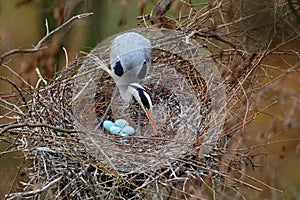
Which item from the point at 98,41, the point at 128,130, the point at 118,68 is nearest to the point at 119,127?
the point at 128,130

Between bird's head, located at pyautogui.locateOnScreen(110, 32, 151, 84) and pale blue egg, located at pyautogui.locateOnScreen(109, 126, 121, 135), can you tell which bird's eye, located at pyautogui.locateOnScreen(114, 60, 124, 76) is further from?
pale blue egg, located at pyautogui.locateOnScreen(109, 126, 121, 135)

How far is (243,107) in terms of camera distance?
225 cm

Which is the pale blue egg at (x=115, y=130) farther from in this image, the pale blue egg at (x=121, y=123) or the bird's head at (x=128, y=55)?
the bird's head at (x=128, y=55)

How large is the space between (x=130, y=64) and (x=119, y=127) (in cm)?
19

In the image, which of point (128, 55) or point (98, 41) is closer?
point (128, 55)

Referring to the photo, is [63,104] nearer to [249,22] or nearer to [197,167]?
[197,167]

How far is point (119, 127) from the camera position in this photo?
236 cm

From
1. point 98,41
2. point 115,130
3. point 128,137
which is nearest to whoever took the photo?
point 128,137

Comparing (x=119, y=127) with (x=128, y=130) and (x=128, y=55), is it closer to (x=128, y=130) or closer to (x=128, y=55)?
(x=128, y=130)

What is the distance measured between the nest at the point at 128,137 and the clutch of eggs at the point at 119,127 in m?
0.02

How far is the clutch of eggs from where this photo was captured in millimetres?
2324

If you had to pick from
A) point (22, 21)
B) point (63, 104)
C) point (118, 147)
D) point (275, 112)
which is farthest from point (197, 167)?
point (22, 21)

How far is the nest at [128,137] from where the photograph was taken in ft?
6.72

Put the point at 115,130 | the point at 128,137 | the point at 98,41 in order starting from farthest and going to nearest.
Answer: the point at 98,41 < the point at 115,130 < the point at 128,137
